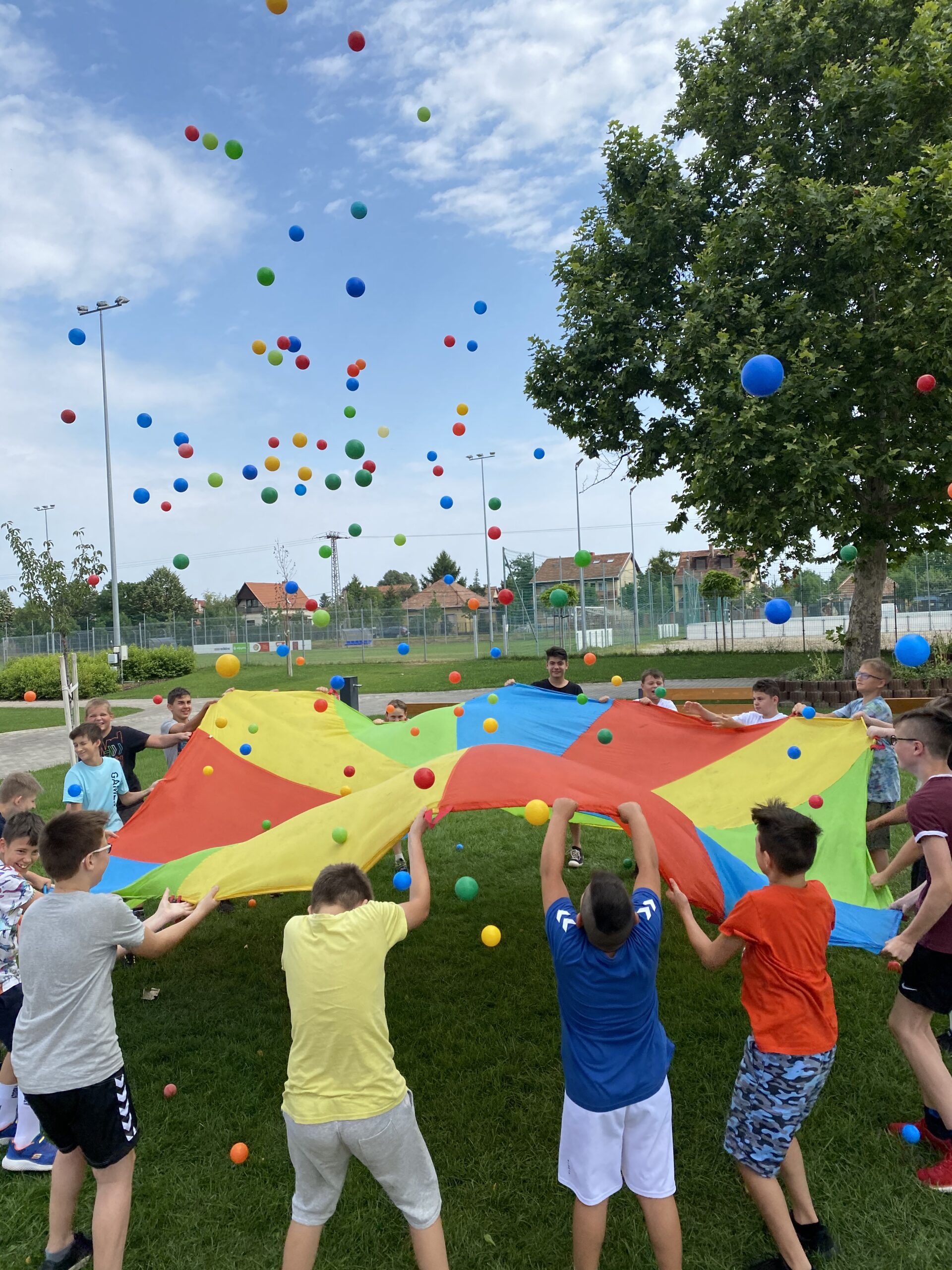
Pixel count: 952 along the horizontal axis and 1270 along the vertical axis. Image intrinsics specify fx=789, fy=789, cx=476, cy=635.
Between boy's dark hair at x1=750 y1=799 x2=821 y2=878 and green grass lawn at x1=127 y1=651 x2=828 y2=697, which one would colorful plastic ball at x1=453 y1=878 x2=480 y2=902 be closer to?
boy's dark hair at x1=750 y1=799 x2=821 y2=878

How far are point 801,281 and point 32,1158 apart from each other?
12934mm

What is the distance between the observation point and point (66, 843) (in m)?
2.24

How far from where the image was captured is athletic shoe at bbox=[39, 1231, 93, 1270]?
2.38 meters

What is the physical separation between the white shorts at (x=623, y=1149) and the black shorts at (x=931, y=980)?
117 centimetres

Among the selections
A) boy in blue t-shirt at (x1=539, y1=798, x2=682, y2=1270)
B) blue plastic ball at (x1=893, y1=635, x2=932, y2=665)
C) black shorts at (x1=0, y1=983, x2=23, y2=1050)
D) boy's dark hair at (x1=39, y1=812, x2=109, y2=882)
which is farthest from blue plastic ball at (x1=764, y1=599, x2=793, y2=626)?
black shorts at (x1=0, y1=983, x2=23, y2=1050)

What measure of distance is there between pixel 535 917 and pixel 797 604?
24.0m

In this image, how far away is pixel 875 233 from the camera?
33.0 feet

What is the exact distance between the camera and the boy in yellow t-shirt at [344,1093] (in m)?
1.97

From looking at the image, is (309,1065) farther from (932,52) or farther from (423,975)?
(932,52)

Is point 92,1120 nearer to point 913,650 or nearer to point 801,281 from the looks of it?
point 913,650

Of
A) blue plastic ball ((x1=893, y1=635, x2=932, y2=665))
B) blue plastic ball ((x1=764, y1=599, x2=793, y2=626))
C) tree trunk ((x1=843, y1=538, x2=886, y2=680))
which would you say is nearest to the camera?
blue plastic ball ((x1=893, y1=635, x2=932, y2=665))

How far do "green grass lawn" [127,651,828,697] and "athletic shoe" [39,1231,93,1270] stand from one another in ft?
43.4

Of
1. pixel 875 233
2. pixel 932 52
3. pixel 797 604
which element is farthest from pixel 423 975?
pixel 797 604

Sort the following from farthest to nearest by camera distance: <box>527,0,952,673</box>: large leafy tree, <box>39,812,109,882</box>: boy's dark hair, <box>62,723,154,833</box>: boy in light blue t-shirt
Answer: <box>527,0,952,673</box>: large leafy tree < <box>62,723,154,833</box>: boy in light blue t-shirt < <box>39,812,109,882</box>: boy's dark hair
